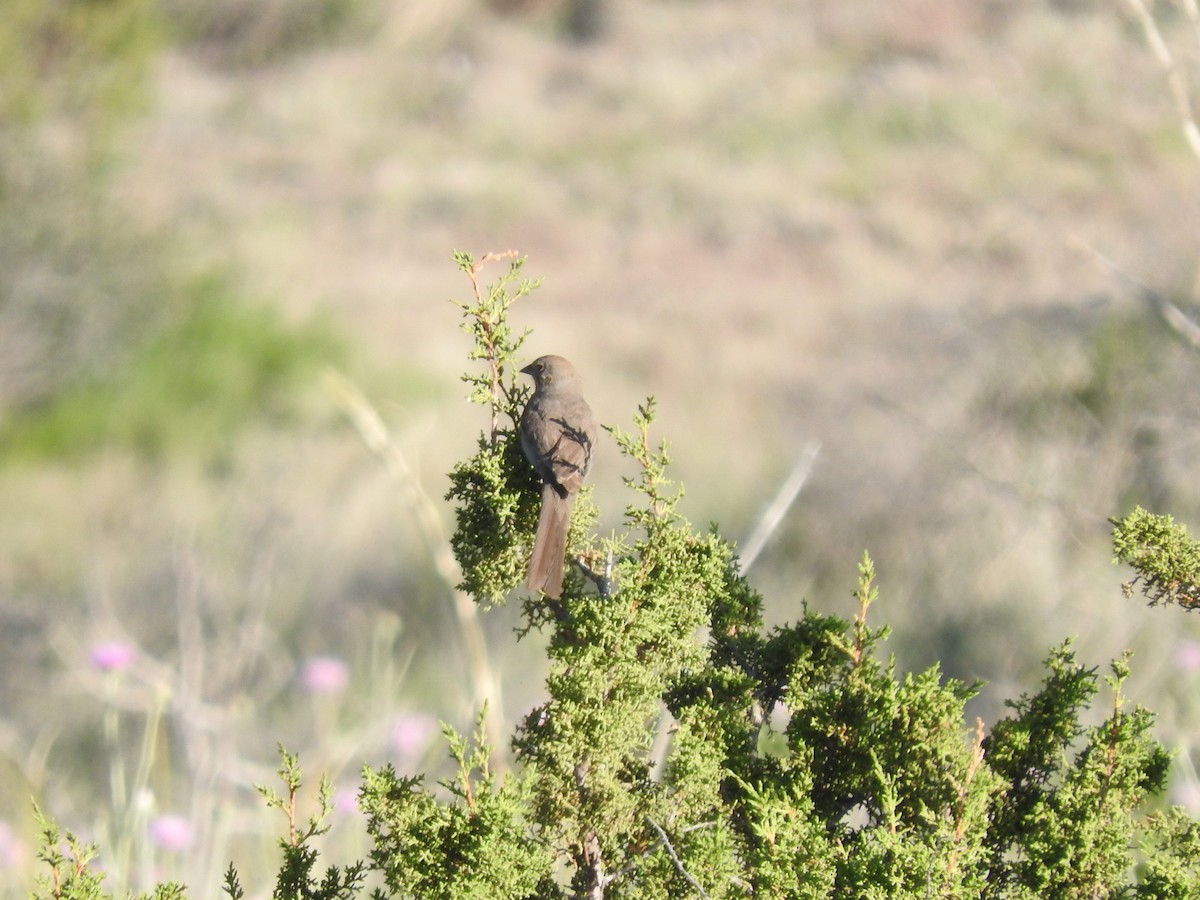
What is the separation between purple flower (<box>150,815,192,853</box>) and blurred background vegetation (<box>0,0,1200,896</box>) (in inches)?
0.9

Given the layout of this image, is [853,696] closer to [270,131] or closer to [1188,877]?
[1188,877]

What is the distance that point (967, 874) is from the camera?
4.56ft

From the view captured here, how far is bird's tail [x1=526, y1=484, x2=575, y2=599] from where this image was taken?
1.54 m

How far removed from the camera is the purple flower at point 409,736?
3.78m

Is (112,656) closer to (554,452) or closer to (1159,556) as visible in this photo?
(554,452)

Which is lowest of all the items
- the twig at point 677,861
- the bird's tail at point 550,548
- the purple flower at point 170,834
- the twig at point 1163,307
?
the twig at point 677,861

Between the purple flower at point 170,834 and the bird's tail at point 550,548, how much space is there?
6.16ft

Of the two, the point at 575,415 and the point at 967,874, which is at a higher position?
the point at 575,415

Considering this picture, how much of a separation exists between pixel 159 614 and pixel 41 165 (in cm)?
509

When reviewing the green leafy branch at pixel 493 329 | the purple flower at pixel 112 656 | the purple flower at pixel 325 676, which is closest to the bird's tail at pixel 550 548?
the green leafy branch at pixel 493 329

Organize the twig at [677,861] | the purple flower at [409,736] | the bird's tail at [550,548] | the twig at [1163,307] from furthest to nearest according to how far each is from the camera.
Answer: the purple flower at [409,736], the twig at [1163,307], the bird's tail at [550,548], the twig at [677,861]

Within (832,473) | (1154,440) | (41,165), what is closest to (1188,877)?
(1154,440)

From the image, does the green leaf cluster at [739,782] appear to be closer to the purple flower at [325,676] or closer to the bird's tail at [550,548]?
the bird's tail at [550,548]

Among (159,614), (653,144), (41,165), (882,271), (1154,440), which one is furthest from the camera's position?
(653,144)
